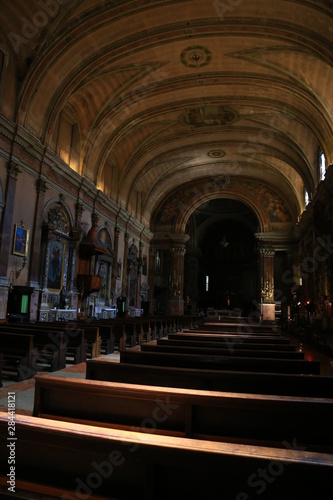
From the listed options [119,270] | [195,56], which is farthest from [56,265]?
[195,56]

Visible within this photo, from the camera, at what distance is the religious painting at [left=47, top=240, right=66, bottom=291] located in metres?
13.3

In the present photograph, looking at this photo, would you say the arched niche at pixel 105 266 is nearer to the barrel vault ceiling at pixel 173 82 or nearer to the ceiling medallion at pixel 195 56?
the barrel vault ceiling at pixel 173 82

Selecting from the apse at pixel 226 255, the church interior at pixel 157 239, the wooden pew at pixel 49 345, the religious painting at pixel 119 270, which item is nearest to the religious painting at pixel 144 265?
the church interior at pixel 157 239

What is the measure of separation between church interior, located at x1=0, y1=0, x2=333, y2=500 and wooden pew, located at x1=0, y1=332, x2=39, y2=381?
0.03 meters

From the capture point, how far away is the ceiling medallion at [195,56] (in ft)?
43.6

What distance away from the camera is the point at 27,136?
11.8 metres

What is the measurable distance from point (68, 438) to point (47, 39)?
1300 cm

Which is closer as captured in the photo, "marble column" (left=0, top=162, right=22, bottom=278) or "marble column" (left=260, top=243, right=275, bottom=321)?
"marble column" (left=0, top=162, right=22, bottom=278)

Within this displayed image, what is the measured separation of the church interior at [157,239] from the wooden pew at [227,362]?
0.03m

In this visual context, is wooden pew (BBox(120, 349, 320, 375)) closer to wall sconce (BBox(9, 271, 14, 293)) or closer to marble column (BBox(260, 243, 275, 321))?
wall sconce (BBox(9, 271, 14, 293))

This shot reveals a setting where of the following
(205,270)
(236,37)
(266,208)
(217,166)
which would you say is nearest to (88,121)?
(236,37)

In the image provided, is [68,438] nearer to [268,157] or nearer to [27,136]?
[27,136]

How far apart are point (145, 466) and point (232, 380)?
1.65m

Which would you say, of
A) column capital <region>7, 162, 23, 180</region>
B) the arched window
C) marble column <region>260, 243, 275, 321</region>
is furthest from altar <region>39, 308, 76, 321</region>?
marble column <region>260, 243, 275, 321</region>
